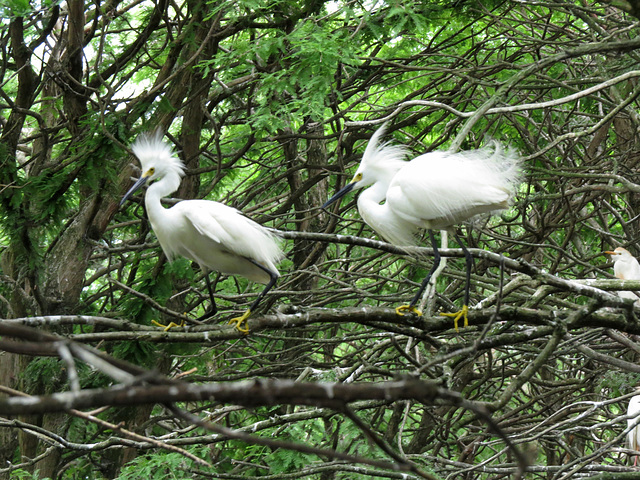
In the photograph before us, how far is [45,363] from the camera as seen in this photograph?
530cm

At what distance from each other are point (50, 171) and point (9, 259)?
149cm

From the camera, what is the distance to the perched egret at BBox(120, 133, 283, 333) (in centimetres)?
407

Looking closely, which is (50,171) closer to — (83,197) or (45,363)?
(83,197)

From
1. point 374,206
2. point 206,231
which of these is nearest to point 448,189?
point 374,206

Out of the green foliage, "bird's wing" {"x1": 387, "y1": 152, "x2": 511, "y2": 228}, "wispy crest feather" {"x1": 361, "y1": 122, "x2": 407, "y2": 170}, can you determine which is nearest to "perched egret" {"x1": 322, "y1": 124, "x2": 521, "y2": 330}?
"bird's wing" {"x1": 387, "y1": 152, "x2": 511, "y2": 228}

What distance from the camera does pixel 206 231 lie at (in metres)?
4.02

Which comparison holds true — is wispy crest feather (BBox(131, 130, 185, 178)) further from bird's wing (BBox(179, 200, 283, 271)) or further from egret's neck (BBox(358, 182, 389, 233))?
egret's neck (BBox(358, 182, 389, 233))

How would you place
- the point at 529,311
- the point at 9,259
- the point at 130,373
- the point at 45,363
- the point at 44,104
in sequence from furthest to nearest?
1. the point at 44,104
2. the point at 9,259
3. the point at 45,363
4. the point at 529,311
5. the point at 130,373

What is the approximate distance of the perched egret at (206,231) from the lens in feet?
13.4

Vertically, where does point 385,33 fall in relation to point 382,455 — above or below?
above

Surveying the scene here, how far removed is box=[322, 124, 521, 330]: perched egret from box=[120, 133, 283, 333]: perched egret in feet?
2.32

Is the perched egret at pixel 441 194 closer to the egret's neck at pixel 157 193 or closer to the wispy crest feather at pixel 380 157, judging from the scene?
the wispy crest feather at pixel 380 157

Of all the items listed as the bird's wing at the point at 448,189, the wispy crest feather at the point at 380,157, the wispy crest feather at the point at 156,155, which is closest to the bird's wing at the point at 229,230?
the wispy crest feather at the point at 156,155

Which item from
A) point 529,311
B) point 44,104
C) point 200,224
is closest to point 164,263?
point 200,224
